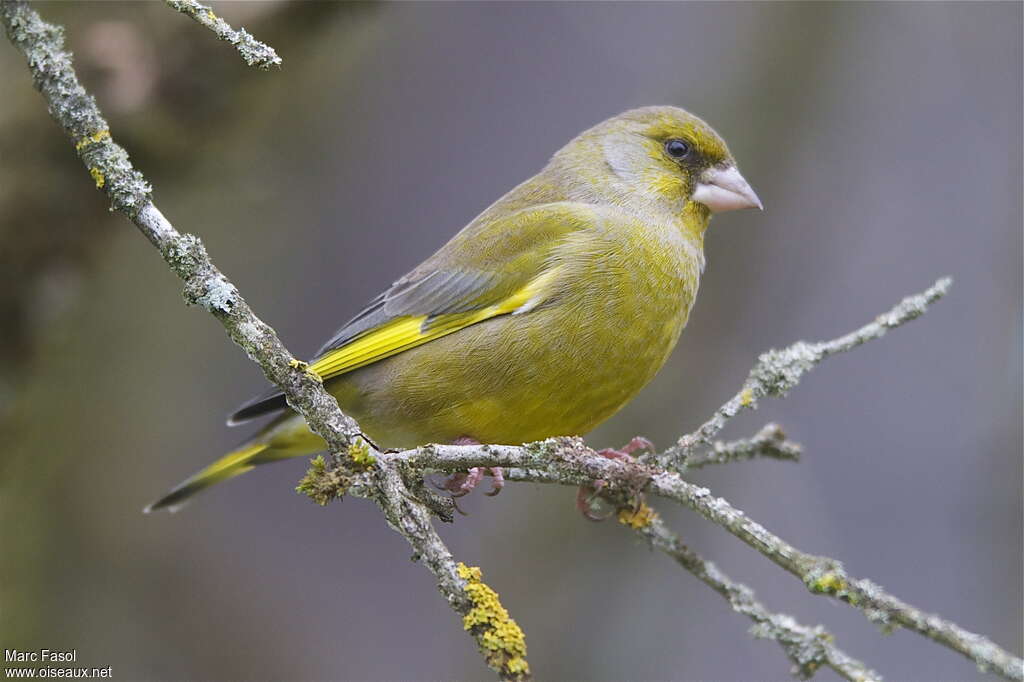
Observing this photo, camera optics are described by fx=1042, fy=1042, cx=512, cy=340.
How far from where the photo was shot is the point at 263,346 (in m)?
2.53

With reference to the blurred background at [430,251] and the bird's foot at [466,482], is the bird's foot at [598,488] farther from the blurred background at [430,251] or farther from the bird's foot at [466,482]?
the blurred background at [430,251]

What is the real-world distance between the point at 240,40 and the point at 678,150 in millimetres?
2570

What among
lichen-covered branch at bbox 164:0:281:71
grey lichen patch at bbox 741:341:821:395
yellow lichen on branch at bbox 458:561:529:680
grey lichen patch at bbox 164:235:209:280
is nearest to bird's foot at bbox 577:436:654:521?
grey lichen patch at bbox 741:341:821:395

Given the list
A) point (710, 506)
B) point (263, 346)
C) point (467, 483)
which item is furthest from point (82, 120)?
point (710, 506)

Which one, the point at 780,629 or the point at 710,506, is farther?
the point at 780,629

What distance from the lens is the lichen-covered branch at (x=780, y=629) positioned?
268 centimetres

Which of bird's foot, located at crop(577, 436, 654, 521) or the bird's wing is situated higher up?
the bird's wing

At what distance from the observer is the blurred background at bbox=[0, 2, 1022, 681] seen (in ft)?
16.4

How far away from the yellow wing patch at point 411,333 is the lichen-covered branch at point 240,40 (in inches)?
66.2

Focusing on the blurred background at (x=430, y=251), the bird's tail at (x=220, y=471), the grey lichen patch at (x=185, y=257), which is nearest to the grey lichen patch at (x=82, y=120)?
the grey lichen patch at (x=185, y=257)

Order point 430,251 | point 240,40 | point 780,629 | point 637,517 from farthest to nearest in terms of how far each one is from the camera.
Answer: point 430,251 → point 637,517 → point 780,629 → point 240,40

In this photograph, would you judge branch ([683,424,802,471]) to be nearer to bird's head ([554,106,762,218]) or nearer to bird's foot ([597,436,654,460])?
bird's foot ([597,436,654,460])

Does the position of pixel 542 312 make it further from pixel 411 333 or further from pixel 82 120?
pixel 82 120

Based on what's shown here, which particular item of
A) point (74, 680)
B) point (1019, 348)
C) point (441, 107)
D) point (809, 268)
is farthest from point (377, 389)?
point (441, 107)
